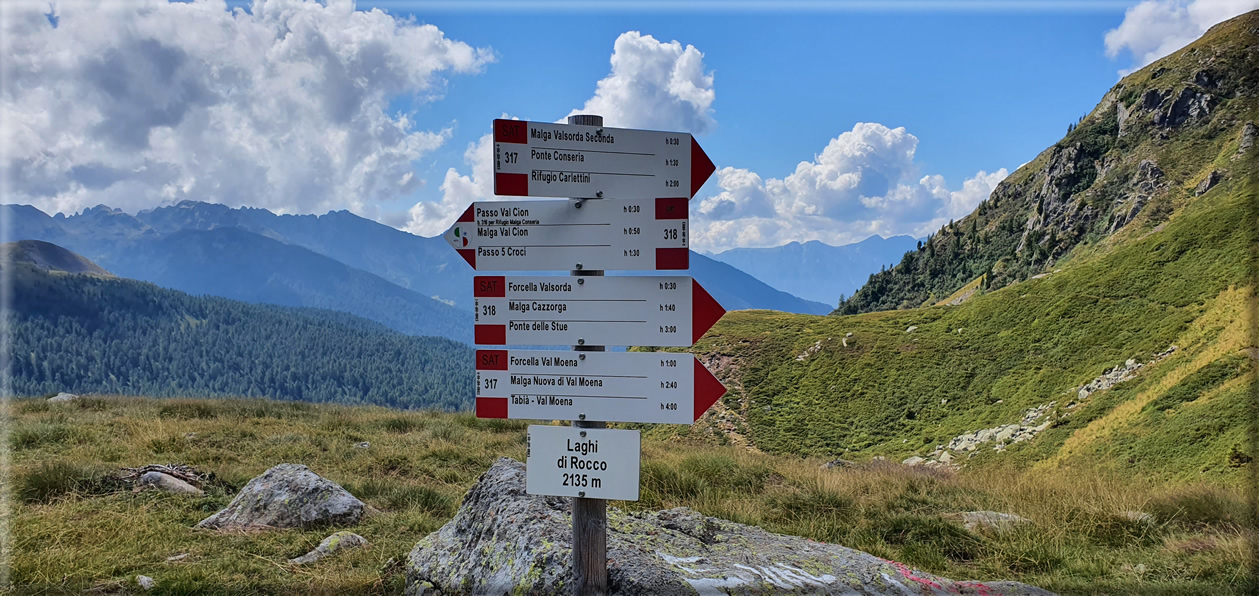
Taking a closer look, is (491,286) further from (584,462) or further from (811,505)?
(811,505)

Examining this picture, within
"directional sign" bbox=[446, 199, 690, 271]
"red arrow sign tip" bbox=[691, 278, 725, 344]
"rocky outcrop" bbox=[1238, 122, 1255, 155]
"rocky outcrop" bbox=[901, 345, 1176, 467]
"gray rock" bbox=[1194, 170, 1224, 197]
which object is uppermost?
"rocky outcrop" bbox=[1238, 122, 1255, 155]

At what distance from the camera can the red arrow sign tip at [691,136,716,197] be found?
3789mm

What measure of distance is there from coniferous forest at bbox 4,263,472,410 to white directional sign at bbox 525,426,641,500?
138 m

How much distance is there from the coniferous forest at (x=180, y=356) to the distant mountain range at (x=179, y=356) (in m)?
0.29

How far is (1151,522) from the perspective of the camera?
6.38m

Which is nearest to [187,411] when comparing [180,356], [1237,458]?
[1237,458]

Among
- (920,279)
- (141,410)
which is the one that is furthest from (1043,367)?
(920,279)

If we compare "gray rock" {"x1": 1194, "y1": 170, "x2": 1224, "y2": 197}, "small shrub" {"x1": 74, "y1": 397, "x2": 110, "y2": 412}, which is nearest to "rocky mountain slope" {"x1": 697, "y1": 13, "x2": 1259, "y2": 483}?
"gray rock" {"x1": 1194, "y1": 170, "x2": 1224, "y2": 197}

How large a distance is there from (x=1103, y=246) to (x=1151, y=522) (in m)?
44.9

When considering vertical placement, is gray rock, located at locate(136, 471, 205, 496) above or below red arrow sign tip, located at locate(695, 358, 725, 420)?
below

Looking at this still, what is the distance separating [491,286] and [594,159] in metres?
1.02

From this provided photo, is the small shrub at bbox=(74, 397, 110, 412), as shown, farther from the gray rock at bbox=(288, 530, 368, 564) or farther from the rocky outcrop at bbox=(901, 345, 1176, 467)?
the rocky outcrop at bbox=(901, 345, 1176, 467)

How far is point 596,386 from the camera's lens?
12.2 ft

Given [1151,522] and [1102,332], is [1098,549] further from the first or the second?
[1102,332]
